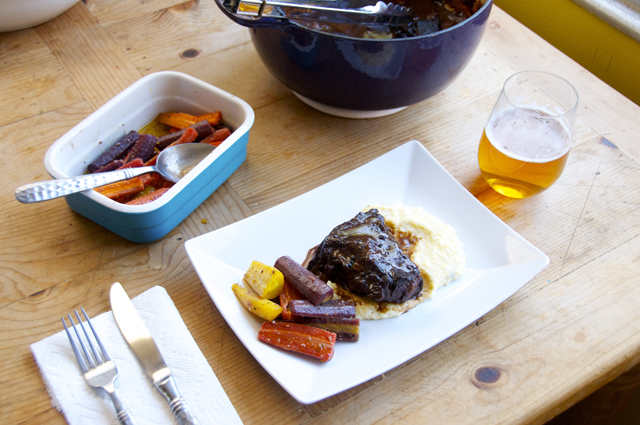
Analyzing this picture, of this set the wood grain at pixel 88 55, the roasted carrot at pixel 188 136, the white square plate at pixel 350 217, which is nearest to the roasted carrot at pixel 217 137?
the roasted carrot at pixel 188 136

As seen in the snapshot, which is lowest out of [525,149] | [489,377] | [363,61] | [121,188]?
[489,377]

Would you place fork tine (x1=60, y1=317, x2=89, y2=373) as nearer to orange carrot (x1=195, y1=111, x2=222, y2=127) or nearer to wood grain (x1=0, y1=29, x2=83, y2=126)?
orange carrot (x1=195, y1=111, x2=222, y2=127)

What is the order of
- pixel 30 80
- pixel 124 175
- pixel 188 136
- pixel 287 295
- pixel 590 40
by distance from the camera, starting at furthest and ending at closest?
pixel 590 40, pixel 30 80, pixel 188 136, pixel 124 175, pixel 287 295

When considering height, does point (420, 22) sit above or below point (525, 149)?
above

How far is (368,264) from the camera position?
0.88 m

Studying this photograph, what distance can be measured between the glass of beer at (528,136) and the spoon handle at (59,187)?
0.81 m

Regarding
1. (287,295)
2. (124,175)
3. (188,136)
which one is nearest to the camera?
(287,295)

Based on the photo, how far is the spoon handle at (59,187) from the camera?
0.90 metres

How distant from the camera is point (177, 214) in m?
1.04

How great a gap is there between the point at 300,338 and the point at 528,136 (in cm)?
66

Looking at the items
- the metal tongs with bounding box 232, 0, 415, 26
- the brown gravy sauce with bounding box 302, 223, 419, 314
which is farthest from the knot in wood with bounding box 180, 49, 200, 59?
the brown gravy sauce with bounding box 302, 223, 419, 314

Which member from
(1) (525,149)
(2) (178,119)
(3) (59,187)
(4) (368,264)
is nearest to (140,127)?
(2) (178,119)

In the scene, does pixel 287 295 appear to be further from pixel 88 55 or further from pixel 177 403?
pixel 88 55

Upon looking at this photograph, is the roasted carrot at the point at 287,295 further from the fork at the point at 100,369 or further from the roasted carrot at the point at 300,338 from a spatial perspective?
the fork at the point at 100,369
